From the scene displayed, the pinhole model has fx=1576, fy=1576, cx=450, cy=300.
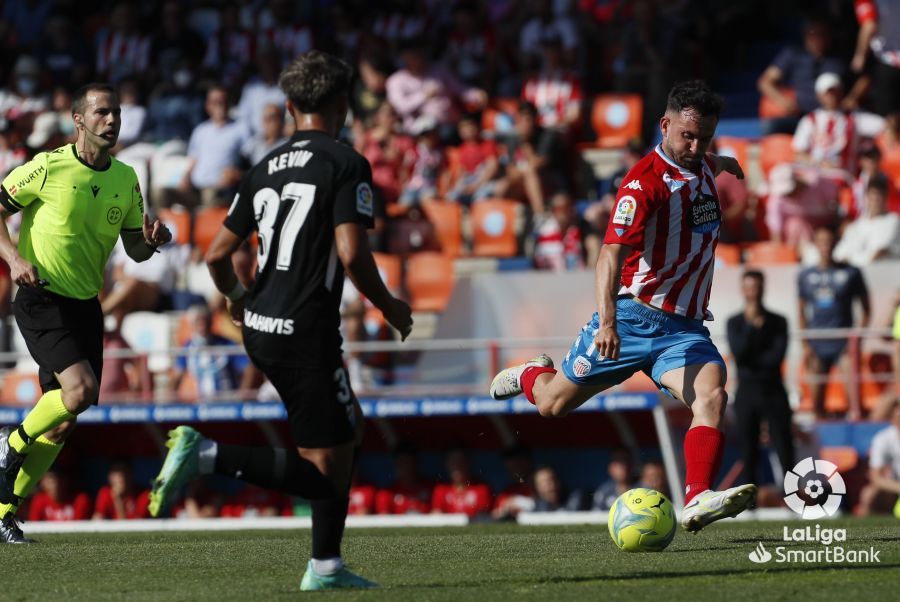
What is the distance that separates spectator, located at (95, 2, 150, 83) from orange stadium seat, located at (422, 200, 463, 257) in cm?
566

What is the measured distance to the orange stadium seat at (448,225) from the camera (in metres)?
17.7

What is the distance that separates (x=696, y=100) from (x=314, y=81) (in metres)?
2.37

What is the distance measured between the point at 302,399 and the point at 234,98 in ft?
48.2

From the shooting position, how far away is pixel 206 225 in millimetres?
18406

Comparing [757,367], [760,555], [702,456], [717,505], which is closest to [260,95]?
[757,367]

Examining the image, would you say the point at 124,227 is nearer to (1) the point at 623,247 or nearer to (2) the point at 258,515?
(1) the point at 623,247

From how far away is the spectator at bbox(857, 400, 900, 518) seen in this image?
13.7 metres

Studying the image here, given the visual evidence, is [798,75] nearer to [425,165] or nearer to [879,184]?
[879,184]

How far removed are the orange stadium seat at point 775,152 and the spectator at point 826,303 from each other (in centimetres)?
263

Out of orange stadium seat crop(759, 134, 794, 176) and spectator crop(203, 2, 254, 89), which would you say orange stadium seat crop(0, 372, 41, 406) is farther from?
orange stadium seat crop(759, 134, 794, 176)

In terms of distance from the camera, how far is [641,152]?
663 inches

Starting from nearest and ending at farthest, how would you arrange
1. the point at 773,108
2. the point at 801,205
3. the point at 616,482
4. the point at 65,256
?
1. the point at 65,256
2. the point at 616,482
3. the point at 801,205
4. the point at 773,108

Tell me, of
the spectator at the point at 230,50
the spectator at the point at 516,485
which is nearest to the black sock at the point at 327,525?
the spectator at the point at 516,485

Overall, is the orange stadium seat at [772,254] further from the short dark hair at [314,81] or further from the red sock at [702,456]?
the short dark hair at [314,81]
